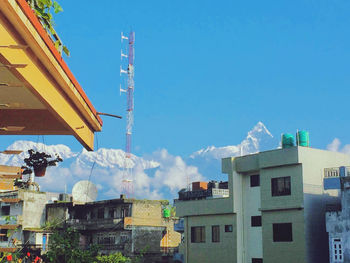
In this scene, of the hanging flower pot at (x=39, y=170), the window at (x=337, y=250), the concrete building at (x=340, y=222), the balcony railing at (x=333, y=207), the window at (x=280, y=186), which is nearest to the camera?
the hanging flower pot at (x=39, y=170)

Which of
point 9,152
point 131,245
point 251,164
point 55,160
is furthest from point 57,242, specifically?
point 131,245

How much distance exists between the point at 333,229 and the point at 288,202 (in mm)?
3388

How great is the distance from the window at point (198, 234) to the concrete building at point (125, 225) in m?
8.73

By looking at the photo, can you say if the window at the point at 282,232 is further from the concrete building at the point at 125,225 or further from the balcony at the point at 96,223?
the balcony at the point at 96,223

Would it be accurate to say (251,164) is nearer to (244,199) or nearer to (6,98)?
(244,199)

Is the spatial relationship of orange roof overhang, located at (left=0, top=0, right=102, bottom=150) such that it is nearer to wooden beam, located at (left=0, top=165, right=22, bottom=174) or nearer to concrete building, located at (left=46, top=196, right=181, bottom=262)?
wooden beam, located at (left=0, top=165, right=22, bottom=174)

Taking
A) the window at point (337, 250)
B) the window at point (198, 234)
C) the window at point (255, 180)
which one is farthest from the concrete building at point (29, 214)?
the window at point (337, 250)

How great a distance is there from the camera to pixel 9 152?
6.19m

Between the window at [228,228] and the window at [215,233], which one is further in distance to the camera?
the window at [215,233]

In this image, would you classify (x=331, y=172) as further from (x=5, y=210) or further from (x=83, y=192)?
(x=5, y=210)

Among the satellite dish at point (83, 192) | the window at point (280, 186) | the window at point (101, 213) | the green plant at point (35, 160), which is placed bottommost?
the green plant at point (35, 160)

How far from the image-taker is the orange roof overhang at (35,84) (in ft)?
13.2

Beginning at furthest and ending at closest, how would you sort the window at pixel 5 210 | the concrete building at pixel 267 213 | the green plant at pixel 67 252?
the window at pixel 5 210 → the concrete building at pixel 267 213 → the green plant at pixel 67 252

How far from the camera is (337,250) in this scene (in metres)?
29.5
